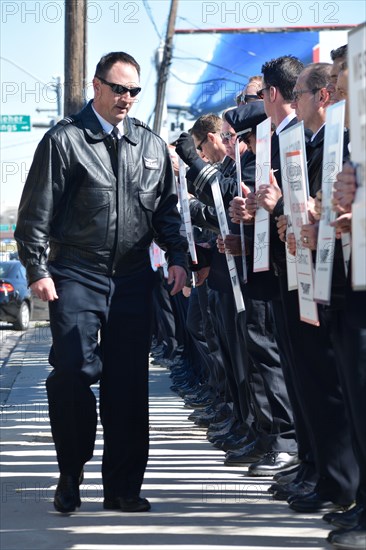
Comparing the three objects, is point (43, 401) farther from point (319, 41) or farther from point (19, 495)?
point (319, 41)

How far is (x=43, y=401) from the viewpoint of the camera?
11.6 metres

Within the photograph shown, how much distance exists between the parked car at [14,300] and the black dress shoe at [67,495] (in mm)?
21762

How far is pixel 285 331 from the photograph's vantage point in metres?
5.85

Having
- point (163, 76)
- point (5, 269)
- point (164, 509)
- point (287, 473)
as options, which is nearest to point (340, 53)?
point (287, 473)

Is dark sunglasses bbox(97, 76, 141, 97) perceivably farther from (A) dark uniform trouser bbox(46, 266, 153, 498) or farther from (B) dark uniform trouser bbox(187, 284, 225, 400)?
(B) dark uniform trouser bbox(187, 284, 225, 400)

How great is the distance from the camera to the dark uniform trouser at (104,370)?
5871mm

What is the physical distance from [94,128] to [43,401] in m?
5.91

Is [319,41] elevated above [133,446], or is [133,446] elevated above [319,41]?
[319,41]

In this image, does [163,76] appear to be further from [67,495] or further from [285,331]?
[67,495]

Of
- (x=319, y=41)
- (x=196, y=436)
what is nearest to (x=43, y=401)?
(x=196, y=436)

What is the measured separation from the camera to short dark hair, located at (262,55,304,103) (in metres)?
6.37

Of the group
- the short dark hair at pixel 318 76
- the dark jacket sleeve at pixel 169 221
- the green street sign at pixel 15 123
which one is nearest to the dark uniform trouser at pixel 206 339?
the dark jacket sleeve at pixel 169 221

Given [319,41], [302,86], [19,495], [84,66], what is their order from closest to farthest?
[302,86]
[19,495]
[84,66]
[319,41]

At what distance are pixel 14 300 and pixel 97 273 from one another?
21997 mm
